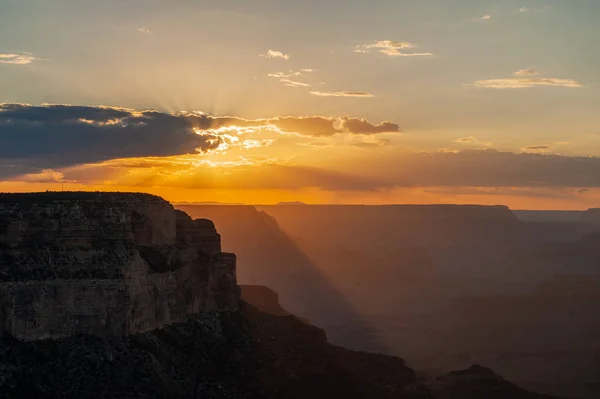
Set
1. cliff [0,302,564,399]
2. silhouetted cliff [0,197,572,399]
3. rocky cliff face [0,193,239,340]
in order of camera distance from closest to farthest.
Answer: cliff [0,302,564,399]
silhouetted cliff [0,197,572,399]
rocky cliff face [0,193,239,340]

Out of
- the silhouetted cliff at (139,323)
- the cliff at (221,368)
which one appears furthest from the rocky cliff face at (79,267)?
the cliff at (221,368)

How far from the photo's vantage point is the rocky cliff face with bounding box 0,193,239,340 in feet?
178

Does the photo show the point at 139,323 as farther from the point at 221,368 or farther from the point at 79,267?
the point at 221,368

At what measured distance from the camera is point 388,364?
78.2 metres

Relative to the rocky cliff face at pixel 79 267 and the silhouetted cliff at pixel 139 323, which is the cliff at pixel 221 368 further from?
the rocky cliff face at pixel 79 267

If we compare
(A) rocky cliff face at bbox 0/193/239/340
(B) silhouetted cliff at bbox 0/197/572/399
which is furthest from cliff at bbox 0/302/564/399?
(A) rocky cliff face at bbox 0/193/239/340

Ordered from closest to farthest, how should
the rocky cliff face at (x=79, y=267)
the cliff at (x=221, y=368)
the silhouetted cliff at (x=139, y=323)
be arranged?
the cliff at (x=221, y=368) < the silhouetted cliff at (x=139, y=323) < the rocky cliff face at (x=79, y=267)

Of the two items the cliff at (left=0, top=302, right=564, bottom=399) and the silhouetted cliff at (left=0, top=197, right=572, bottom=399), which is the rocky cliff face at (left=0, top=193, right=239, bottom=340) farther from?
the cliff at (left=0, top=302, right=564, bottom=399)

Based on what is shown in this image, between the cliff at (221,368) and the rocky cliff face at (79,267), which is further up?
the rocky cliff face at (79,267)

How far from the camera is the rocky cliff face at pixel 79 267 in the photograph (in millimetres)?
54406

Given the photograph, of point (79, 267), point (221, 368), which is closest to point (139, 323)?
point (79, 267)

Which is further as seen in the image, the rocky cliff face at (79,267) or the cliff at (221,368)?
the rocky cliff face at (79,267)

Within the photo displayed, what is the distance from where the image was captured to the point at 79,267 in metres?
56.7

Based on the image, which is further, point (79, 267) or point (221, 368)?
point (221, 368)
